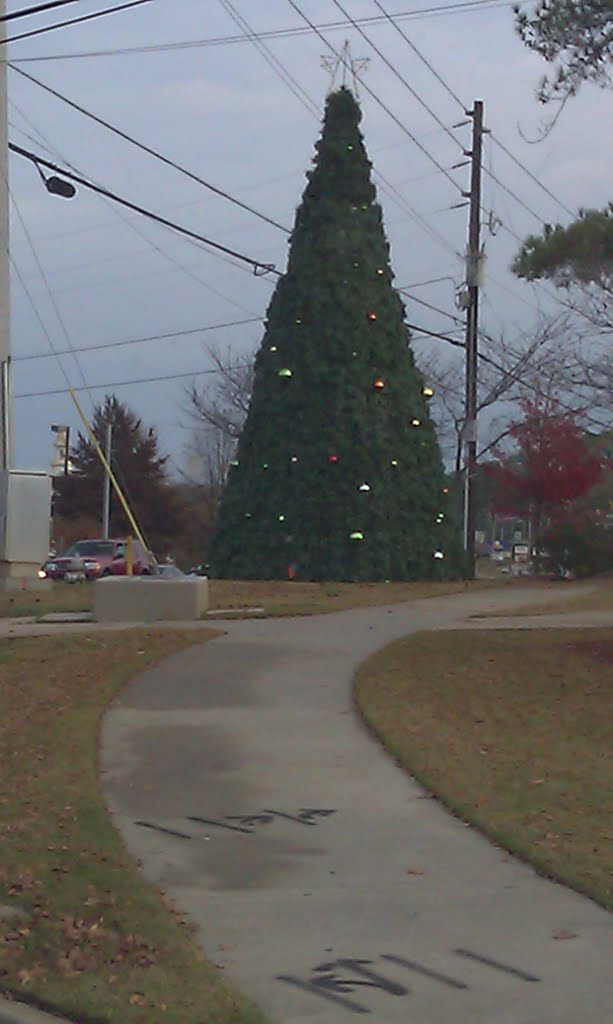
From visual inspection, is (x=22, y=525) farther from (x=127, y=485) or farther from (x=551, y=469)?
(x=127, y=485)

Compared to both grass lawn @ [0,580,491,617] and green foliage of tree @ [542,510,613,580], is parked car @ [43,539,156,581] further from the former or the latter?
green foliage of tree @ [542,510,613,580]

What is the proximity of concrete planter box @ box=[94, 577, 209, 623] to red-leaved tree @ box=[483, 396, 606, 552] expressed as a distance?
1672 centimetres

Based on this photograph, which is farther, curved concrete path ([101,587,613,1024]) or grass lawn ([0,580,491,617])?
grass lawn ([0,580,491,617])

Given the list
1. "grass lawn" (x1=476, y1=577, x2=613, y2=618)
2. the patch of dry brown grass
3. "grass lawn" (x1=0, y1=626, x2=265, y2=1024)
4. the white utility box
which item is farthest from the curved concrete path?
the white utility box

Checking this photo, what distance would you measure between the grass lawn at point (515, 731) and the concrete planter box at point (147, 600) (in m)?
3.74

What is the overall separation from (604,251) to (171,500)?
141ft

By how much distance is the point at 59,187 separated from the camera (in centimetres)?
1972

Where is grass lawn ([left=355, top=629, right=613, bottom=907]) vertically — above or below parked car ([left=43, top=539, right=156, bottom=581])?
below

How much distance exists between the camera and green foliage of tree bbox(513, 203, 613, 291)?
56.5 feet

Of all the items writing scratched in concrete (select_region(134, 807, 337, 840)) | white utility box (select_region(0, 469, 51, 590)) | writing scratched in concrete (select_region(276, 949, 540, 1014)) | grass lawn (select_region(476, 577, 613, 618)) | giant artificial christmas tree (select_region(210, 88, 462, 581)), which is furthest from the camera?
white utility box (select_region(0, 469, 51, 590))

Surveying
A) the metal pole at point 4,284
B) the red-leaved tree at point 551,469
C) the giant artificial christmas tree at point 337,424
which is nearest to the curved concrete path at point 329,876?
the giant artificial christmas tree at point 337,424

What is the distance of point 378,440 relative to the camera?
26016mm

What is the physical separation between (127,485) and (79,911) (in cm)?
5207

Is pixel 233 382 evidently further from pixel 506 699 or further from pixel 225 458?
pixel 506 699
